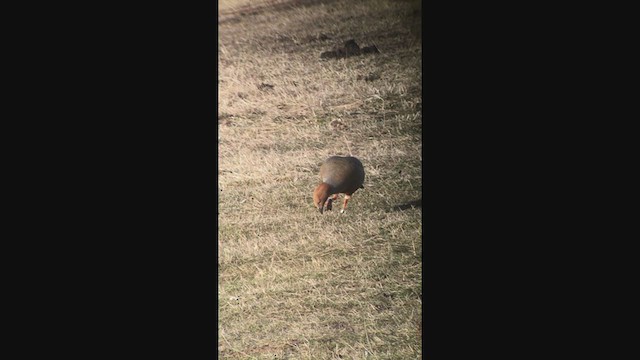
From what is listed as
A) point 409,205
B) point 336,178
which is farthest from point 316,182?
point 409,205

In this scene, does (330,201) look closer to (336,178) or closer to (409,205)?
(336,178)

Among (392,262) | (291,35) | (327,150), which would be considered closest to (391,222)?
(392,262)

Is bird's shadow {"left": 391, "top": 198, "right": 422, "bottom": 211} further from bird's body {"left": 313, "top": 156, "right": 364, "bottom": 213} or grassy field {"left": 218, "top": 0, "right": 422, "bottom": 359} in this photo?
bird's body {"left": 313, "top": 156, "right": 364, "bottom": 213}

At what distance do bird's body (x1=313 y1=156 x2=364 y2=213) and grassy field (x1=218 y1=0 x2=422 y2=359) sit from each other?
0.11ft

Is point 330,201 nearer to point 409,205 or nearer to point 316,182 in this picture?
point 316,182

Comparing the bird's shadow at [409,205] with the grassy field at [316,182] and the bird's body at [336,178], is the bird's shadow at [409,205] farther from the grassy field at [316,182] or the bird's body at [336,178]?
the bird's body at [336,178]

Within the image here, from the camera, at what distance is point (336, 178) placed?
3.89 meters

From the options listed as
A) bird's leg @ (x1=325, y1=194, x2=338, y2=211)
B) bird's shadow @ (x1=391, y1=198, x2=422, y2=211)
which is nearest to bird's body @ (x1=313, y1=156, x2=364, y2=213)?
bird's leg @ (x1=325, y1=194, x2=338, y2=211)

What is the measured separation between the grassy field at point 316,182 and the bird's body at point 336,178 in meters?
0.03

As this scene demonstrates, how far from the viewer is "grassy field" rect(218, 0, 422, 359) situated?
3.84 m

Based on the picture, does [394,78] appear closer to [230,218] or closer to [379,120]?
[379,120]

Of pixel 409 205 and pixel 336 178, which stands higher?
pixel 336 178

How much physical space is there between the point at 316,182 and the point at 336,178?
91 millimetres

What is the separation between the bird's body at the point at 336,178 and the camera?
3891 mm
